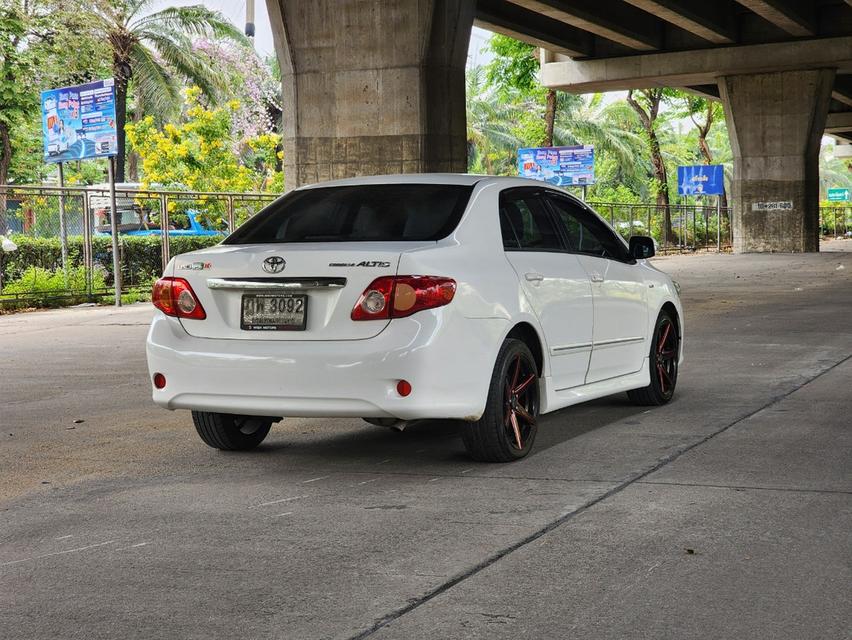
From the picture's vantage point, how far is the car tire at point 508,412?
6.85m

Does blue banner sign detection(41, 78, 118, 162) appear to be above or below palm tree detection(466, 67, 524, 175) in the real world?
below

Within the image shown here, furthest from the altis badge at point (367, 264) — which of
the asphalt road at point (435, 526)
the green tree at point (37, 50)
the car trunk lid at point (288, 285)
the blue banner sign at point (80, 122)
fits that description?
the green tree at point (37, 50)

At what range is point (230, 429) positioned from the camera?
24.8ft

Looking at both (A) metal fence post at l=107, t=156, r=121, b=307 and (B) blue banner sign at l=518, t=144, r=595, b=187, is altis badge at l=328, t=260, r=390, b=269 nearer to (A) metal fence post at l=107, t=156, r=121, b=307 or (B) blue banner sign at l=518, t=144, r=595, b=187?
(A) metal fence post at l=107, t=156, r=121, b=307

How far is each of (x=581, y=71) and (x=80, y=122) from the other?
24.9 metres

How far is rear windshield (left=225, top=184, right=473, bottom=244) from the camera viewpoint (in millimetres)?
7094

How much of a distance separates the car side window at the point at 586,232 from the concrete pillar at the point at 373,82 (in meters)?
12.1

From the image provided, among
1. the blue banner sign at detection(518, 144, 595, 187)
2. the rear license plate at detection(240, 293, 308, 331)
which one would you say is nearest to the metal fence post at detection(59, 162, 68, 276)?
the rear license plate at detection(240, 293, 308, 331)

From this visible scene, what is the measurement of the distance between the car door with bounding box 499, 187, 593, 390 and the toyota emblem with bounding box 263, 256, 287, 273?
51.1 inches

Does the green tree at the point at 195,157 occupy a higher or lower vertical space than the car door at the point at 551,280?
higher

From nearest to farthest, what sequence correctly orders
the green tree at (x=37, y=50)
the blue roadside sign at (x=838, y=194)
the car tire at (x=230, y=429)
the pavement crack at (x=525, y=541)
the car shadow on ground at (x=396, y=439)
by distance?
1. the pavement crack at (x=525, y=541)
2. the car shadow on ground at (x=396, y=439)
3. the car tire at (x=230, y=429)
4. the green tree at (x=37, y=50)
5. the blue roadside sign at (x=838, y=194)

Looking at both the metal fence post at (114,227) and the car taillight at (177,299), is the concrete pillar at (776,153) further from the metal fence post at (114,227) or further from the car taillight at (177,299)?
the car taillight at (177,299)

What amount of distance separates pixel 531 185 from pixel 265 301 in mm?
2058

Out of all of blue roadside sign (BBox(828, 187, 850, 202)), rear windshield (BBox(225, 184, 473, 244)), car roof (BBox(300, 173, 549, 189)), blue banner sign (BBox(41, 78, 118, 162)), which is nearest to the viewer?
rear windshield (BBox(225, 184, 473, 244))
